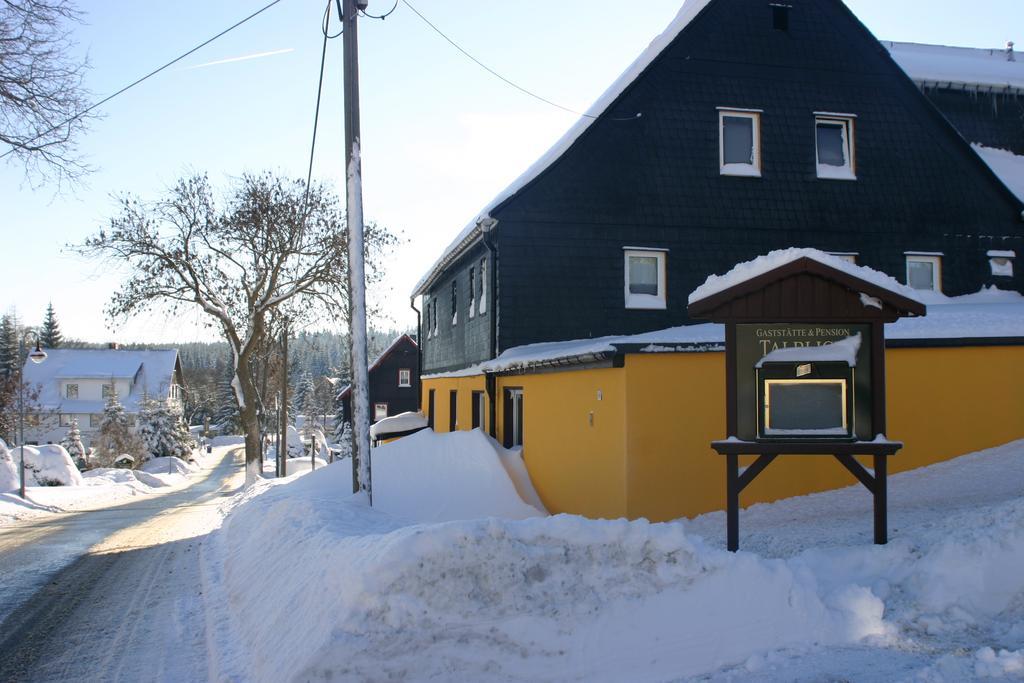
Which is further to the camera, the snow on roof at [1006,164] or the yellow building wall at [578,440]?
the snow on roof at [1006,164]

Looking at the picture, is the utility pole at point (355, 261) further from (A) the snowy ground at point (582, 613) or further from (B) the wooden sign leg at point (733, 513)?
(B) the wooden sign leg at point (733, 513)

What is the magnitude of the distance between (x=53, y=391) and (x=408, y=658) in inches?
2778

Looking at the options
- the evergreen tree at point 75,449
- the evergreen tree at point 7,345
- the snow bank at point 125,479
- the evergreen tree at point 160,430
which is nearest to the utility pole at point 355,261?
the snow bank at point 125,479

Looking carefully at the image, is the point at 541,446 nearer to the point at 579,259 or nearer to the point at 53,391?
the point at 579,259

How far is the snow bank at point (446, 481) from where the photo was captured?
12.3 m

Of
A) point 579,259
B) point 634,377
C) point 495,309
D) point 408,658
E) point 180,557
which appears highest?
point 579,259

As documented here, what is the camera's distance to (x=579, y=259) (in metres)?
15.5

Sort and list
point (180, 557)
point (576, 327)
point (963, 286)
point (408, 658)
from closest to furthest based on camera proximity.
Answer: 1. point (408, 658)
2. point (180, 557)
3. point (576, 327)
4. point (963, 286)

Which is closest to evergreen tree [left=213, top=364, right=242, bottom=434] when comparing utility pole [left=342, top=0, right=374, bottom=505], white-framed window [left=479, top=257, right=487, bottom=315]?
white-framed window [left=479, top=257, right=487, bottom=315]

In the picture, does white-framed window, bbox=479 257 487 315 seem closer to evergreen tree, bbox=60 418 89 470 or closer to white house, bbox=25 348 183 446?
evergreen tree, bbox=60 418 89 470

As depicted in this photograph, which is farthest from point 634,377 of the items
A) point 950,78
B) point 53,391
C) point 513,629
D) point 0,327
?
point 0,327

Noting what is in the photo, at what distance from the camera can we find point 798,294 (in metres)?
7.79

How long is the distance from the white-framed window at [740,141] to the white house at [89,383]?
56.9 m

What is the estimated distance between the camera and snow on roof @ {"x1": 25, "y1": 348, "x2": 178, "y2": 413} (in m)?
65.8
